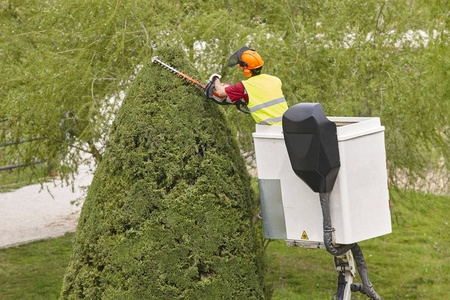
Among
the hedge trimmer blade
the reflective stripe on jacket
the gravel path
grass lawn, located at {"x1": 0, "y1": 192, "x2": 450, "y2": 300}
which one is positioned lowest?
grass lawn, located at {"x1": 0, "y1": 192, "x2": 450, "y2": 300}

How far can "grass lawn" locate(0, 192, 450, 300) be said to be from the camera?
10.2 meters

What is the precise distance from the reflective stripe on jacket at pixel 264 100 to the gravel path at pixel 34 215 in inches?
317

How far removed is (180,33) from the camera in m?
7.70

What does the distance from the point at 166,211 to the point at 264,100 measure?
45.1 inches

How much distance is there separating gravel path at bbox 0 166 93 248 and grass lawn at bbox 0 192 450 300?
0.68m

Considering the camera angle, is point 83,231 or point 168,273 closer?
point 168,273

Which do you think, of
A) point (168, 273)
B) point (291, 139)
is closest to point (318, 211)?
point (291, 139)

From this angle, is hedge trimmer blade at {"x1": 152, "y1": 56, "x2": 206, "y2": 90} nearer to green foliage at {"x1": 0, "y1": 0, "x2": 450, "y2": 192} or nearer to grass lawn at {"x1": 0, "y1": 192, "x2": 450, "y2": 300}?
green foliage at {"x1": 0, "y1": 0, "x2": 450, "y2": 192}

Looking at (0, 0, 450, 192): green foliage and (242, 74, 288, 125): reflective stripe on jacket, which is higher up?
(0, 0, 450, 192): green foliage

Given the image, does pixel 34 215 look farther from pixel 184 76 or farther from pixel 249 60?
pixel 184 76

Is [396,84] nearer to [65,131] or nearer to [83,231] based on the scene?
[65,131]

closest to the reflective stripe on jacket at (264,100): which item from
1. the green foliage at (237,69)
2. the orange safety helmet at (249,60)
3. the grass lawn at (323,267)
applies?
the orange safety helmet at (249,60)

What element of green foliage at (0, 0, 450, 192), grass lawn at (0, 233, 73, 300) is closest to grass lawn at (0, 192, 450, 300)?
grass lawn at (0, 233, 73, 300)

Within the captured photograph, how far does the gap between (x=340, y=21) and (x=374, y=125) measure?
4.39 metres
